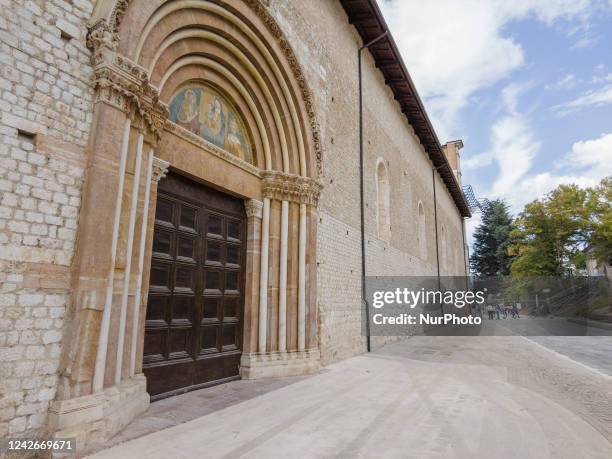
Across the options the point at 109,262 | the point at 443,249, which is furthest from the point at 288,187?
the point at 443,249

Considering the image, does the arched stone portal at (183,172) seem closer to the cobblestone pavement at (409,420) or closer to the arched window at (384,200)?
the cobblestone pavement at (409,420)

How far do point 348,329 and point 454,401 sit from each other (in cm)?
348


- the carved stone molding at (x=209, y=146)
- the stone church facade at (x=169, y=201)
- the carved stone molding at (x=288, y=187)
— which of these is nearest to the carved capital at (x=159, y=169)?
the stone church facade at (x=169, y=201)

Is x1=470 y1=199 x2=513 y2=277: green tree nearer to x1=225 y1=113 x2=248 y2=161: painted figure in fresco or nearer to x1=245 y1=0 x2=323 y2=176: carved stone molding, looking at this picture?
x1=245 y1=0 x2=323 y2=176: carved stone molding

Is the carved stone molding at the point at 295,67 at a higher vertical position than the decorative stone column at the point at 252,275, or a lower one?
higher

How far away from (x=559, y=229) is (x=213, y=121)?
827 inches

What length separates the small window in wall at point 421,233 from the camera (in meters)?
14.9

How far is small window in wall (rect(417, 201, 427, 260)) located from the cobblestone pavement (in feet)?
29.4

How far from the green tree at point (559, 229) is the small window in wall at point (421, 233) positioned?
366 inches

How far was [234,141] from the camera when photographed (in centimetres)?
556

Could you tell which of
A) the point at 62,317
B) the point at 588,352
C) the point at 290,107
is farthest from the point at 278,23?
the point at 588,352

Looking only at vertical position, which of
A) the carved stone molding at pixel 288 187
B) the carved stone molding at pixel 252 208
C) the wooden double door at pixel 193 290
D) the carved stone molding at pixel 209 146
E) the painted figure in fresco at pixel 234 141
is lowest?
Result: the wooden double door at pixel 193 290

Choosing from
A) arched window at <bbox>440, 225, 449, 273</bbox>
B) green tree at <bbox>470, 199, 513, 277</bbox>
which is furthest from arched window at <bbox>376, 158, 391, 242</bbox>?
green tree at <bbox>470, 199, 513, 277</bbox>

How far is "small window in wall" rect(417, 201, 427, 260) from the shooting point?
1487 centimetres
